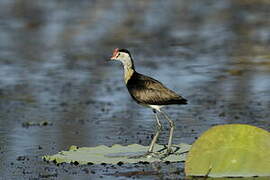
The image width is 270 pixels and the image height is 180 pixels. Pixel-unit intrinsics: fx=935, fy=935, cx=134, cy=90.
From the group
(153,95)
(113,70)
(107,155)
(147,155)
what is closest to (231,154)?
(147,155)

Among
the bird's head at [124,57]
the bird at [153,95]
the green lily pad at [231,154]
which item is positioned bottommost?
the green lily pad at [231,154]

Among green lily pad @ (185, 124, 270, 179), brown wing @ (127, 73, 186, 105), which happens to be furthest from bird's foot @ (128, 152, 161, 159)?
green lily pad @ (185, 124, 270, 179)

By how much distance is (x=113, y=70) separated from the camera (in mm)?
19516

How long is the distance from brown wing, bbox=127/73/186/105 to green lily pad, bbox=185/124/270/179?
5.81ft

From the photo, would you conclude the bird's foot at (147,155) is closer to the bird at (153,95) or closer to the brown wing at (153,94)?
the bird at (153,95)

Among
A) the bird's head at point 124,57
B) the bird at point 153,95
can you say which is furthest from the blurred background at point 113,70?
the bird's head at point 124,57

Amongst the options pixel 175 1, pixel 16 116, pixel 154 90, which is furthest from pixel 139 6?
pixel 154 90

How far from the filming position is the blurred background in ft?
42.2

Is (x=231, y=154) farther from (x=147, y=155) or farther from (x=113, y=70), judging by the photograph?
(x=113, y=70)

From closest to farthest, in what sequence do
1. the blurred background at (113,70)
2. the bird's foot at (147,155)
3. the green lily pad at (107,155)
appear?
the green lily pad at (107,155)
the bird's foot at (147,155)
the blurred background at (113,70)

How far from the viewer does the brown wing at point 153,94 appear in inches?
449

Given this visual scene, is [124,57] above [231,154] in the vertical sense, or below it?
above

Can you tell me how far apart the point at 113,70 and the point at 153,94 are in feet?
26.5

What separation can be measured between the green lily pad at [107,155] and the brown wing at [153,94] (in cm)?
56
